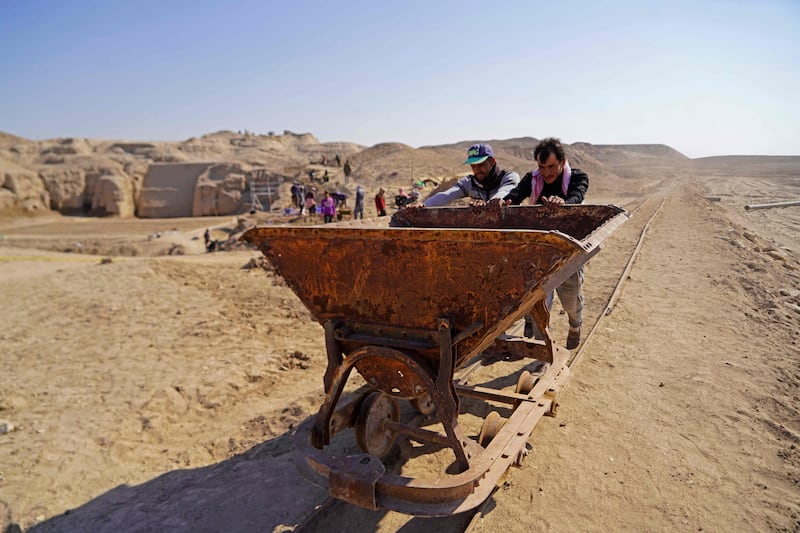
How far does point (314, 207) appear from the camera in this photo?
1908 centimetres

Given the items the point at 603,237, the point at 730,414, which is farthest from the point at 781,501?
the point at 603,237

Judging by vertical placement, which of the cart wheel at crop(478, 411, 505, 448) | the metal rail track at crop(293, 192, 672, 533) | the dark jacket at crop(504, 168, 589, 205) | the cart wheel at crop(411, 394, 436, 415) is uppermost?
the dark jacket at crop(504, 168, 589, 205)

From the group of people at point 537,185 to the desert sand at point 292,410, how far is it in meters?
0.90

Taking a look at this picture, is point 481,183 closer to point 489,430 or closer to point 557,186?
point 557,186

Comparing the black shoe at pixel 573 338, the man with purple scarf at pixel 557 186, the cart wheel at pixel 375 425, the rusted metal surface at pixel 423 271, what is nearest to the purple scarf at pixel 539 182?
the man with purple scarf at pixel 557 186

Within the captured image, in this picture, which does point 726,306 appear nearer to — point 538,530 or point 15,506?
point 538,530

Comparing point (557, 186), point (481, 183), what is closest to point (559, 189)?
point (557, 186)

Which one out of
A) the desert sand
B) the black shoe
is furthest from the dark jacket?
the desert sand

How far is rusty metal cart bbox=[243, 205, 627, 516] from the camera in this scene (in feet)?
7.10

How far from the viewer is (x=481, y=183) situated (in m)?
4.57

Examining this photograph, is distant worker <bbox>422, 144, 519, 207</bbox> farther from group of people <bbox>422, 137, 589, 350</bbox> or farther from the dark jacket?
the dark jacket

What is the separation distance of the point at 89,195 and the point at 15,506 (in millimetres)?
33095

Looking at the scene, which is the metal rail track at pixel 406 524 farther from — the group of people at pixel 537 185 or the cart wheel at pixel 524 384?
the group of people at pixel 537 185

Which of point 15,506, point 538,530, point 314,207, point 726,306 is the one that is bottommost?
point 15,506
